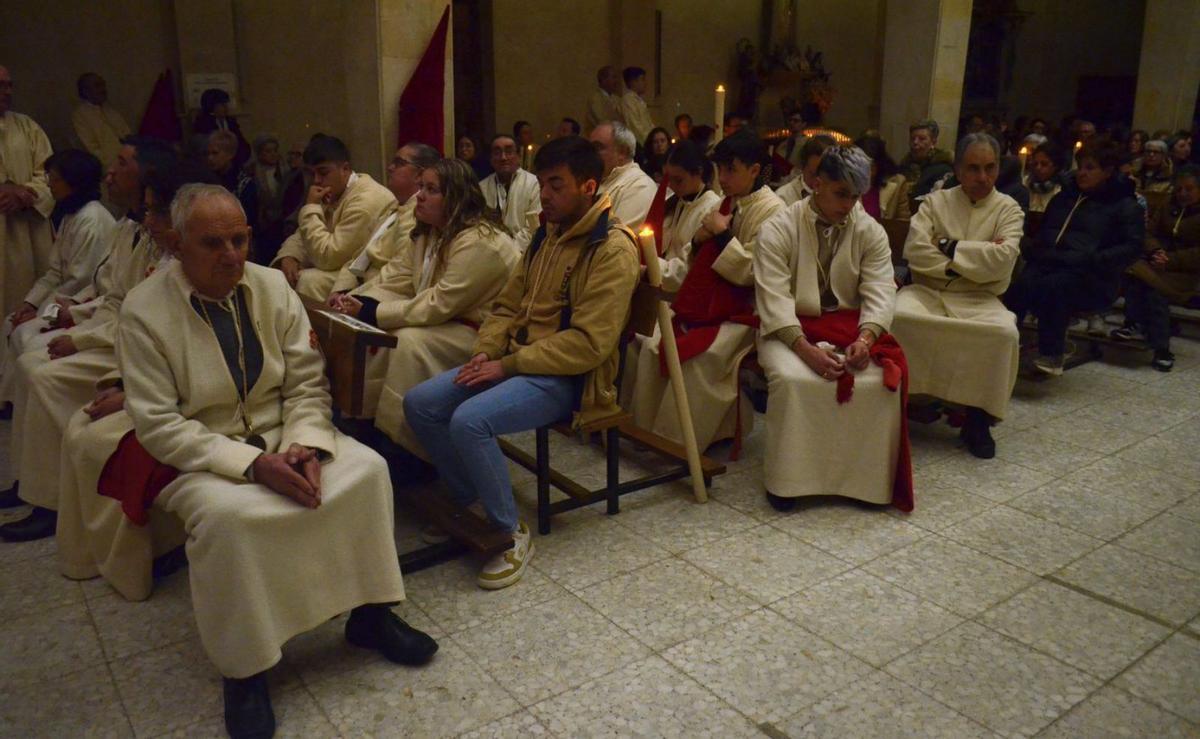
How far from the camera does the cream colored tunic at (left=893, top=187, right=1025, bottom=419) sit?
16.0 ft

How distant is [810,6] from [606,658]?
14.5m

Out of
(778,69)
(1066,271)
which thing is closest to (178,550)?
(1066,271)

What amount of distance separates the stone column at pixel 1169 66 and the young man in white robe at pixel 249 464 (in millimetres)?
11845

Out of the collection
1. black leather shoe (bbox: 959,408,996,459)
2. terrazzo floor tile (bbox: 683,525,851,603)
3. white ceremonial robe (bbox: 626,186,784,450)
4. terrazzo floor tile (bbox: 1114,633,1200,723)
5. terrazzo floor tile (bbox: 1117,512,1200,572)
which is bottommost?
terrazzo floor tile (bbox: 683,525,851,603)

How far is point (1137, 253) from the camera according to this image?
5.93m

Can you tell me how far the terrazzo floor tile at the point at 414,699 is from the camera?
8.93ft

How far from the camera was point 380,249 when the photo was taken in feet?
16.4

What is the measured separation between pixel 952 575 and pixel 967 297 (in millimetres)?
2149

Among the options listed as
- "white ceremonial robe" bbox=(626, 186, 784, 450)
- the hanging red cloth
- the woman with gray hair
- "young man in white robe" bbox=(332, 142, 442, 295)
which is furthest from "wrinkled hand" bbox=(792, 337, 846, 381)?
the hanging red cloth

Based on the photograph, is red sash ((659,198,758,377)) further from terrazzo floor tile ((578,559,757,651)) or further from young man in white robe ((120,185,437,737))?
young man in white robe ((120,185,437,737))

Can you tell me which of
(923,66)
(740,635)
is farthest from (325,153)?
(923,66)

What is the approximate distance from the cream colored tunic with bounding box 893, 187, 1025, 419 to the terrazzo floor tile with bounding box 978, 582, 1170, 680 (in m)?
1.62

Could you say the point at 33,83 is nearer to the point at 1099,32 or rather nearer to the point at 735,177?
the point at 735,177

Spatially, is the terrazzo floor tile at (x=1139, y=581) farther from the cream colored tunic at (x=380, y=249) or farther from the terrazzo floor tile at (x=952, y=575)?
the cream colored tunic at (x=380, y=249)
